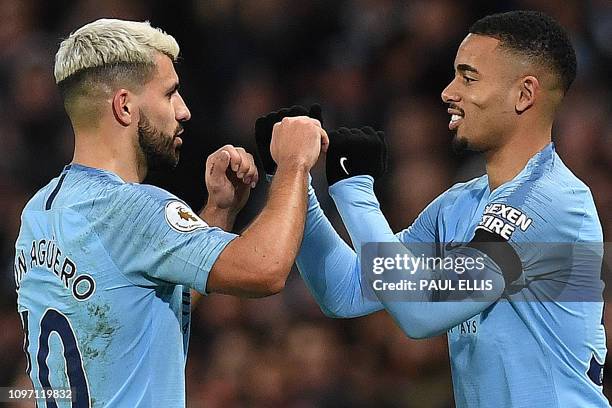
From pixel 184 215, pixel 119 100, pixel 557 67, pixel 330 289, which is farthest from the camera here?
pixel 330 289

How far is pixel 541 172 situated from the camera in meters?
3.50

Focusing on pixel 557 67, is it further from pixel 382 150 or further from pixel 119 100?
pixel 119 100

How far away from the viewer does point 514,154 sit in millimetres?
3617

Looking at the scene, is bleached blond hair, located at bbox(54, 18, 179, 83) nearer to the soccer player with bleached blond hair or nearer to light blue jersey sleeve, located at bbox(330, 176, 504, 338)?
the soccer player with bleached blond hair

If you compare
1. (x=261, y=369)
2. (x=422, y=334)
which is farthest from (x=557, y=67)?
(x=261, y=369)

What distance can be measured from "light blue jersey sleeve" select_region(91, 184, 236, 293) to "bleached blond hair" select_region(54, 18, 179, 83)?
1.44ft

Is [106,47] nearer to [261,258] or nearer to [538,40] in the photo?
[261,258]

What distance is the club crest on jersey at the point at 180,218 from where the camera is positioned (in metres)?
3.08

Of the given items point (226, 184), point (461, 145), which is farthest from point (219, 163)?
point (461, 145)

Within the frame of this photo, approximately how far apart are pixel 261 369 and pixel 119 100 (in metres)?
3.48

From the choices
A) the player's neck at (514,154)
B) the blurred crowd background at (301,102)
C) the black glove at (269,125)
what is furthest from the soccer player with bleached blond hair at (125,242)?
the blurred crowd background at (301,102)

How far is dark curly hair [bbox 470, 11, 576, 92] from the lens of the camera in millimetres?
3625

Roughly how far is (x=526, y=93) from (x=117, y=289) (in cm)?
148

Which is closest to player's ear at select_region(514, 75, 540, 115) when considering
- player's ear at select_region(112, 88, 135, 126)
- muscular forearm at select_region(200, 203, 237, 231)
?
muscular forearm at select_region(200, 203, 237, 231)
